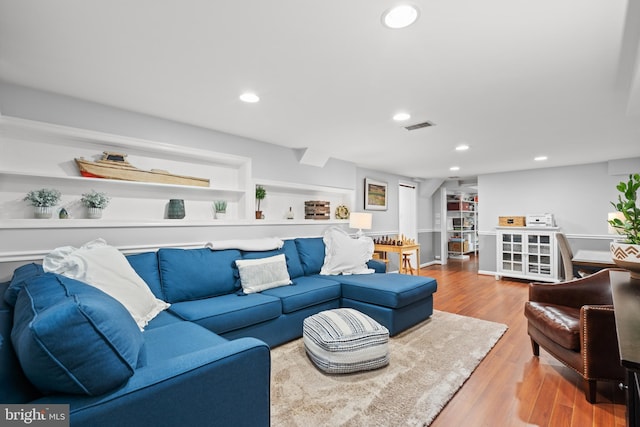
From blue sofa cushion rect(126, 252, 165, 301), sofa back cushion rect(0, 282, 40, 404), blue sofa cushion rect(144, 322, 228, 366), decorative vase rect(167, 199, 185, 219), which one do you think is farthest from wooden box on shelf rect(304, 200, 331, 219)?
sofa back cushion rect(0, 282, 40, 404)

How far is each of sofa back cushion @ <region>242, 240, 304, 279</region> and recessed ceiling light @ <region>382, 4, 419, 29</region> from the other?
2.40 metres

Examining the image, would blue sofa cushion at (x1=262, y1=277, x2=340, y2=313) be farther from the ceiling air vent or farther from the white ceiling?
the ceiling air vent

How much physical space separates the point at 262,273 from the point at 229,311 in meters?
0.66

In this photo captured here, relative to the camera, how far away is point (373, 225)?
Result: 17.9 ft

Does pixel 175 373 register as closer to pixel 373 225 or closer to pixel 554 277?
pixel 373 225

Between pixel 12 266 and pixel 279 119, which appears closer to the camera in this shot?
pixel 12 266

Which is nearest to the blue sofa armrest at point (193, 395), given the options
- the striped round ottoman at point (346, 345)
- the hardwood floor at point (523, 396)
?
the striped round ottoman at point (346, 345)

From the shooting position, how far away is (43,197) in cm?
223

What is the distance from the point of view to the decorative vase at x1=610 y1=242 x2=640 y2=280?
1.48 m

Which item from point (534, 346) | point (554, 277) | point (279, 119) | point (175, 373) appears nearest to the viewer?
point (175, 373)

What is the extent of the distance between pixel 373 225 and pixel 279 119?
3.13 m

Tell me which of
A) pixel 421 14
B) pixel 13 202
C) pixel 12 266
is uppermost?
pixel 421 14

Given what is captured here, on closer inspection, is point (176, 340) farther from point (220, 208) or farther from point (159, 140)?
point (159, 140)

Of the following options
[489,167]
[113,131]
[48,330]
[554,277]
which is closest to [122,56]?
[113,131]
